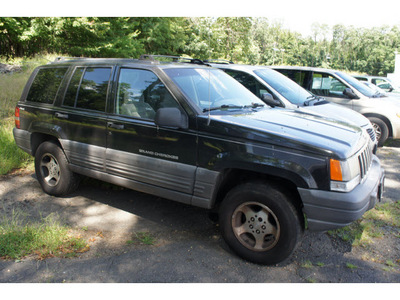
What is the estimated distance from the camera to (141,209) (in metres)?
4.69

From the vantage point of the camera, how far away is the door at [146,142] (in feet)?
11.7

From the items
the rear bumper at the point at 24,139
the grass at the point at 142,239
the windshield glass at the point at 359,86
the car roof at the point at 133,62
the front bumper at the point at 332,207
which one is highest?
the car roof at the point at 133,62

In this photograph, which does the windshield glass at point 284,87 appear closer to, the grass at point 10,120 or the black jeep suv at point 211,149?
the black jeep suv at point 211,149

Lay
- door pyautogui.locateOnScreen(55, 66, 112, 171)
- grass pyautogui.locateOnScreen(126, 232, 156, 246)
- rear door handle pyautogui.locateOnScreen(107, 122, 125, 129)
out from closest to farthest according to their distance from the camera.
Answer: grass pyautogui.locateOnScreen(126, 232, 156, 246) < rear door handle pyautogui.locateOnScreen(107, 122, 125, 129) < door pyautogui.locateOnScreen(55, 66, 112, 171)

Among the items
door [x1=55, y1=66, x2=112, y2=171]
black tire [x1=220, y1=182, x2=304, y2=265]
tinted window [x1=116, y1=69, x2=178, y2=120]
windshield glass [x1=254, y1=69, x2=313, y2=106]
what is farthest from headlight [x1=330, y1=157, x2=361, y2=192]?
windshield glass [x1=254, y1=69, x2=313, y2=106]

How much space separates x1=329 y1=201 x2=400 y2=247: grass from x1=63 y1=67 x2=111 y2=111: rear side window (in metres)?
3.25

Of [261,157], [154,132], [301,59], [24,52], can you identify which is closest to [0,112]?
[154,132]

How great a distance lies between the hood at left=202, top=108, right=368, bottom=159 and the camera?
300cm

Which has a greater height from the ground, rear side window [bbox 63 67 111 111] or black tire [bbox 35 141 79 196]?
rear side window [bbox 63 67 111 111]

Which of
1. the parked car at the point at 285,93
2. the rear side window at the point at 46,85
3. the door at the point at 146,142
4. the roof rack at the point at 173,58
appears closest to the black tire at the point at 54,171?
the rear side window at the point at 46,85

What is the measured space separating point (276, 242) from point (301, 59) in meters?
29.5

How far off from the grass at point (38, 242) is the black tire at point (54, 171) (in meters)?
0.98

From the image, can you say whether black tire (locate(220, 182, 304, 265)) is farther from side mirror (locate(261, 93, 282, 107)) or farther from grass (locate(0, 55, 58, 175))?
grass (locate(0, 55, 58, 175))

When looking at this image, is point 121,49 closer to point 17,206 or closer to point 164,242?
point 17,206
